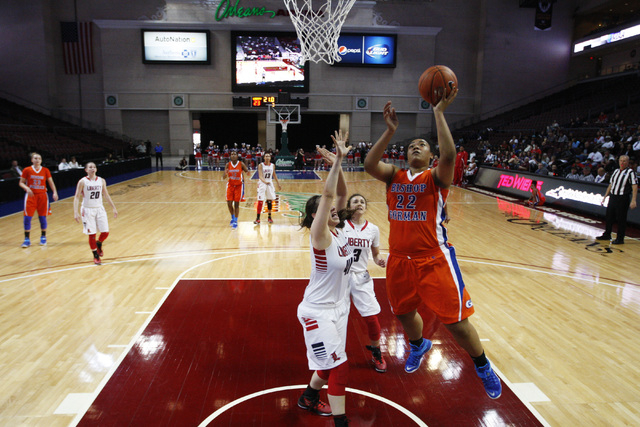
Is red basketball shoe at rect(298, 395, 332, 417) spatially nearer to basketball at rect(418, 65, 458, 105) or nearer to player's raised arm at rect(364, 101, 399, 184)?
player's raised arm at rect(364, 101, 399, 184)

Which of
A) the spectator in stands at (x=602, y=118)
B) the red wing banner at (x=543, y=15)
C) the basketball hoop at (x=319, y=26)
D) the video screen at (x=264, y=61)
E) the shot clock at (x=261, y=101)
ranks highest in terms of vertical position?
the red wing banner at (x=543, y=15)

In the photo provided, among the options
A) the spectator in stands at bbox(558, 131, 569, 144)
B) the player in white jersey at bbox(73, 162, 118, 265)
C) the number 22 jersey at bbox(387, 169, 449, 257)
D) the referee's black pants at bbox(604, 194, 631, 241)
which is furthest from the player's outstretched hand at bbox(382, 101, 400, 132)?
the spectator in stands at bbox(558, 131, 569, 144)

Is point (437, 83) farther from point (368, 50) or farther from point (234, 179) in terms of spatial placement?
point (368, 50)

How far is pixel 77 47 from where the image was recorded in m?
29.2

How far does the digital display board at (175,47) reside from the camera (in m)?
29.0

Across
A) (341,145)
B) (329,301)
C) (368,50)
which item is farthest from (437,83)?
(368,50)

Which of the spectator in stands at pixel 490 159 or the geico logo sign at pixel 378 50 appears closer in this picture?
the spectator in stands at pixel 490 159

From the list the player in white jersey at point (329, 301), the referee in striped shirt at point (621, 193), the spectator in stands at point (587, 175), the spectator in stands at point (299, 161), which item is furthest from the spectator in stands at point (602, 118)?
the player in white jersey at point (329, 301)

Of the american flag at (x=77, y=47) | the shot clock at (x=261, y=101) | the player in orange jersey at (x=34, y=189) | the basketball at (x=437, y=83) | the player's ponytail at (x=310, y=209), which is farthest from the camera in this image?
the american flag at (x=77, y=47)

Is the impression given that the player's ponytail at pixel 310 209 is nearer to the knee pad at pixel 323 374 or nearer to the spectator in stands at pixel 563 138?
the knee pad at pixel 323 374

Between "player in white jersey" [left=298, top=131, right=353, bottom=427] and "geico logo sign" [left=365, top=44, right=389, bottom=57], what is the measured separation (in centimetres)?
2898

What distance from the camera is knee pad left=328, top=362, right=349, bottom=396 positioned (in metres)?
2.97

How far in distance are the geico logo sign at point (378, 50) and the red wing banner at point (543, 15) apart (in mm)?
10094

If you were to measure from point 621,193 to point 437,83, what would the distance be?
24.9 feet
